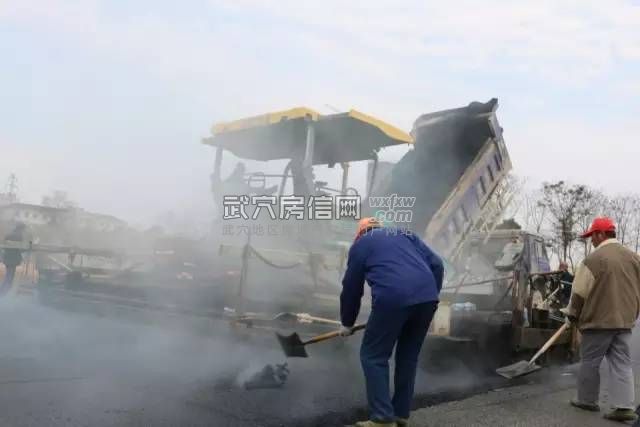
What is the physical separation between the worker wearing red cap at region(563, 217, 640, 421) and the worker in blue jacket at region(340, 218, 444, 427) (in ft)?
4.81

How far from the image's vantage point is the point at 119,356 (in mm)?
4898

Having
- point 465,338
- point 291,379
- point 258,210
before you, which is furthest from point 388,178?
point 291,379

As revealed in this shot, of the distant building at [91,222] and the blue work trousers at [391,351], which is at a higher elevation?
the distant building at [91,222]

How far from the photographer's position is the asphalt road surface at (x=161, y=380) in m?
3.28

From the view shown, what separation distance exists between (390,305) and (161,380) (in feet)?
6.65

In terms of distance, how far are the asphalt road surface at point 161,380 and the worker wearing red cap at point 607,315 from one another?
3.06 ft

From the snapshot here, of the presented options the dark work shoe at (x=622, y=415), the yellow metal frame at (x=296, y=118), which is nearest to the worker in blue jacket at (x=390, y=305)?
the dark work shoe at (x=622, y=415)

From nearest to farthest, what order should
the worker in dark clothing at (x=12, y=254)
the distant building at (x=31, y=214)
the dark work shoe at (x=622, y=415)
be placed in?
1. the dark work shoe at (x=622, y=415)
2. the worker in dark clothing at (x=12, y=254)
3. the distant building at (x=31, y=214)

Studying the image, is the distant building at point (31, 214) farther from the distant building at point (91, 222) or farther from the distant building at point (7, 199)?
the distant building at point (7, 199)

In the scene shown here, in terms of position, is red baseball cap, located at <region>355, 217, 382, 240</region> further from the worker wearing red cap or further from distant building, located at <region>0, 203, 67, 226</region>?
distant building, located at <region>0, 203, 67, 226</region>

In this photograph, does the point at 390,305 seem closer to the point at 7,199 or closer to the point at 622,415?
the point at 622,415

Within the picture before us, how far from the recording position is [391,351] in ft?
10.3

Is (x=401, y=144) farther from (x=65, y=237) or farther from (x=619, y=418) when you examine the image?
(x=65, y=237)

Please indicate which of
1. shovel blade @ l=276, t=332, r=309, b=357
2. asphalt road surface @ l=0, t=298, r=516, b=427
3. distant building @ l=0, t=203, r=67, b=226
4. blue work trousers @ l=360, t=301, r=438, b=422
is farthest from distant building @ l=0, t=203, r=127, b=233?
blue work trousers @ l=360, t=301, r=438, b=422
